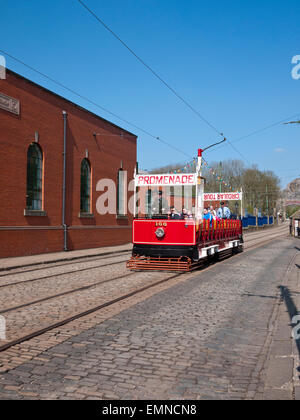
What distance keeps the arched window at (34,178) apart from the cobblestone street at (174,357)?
1129cm

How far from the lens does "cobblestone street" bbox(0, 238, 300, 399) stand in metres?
3.73

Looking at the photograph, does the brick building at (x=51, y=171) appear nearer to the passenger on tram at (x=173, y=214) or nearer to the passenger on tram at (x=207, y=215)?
the passenger on tram at (x=173, y=214)

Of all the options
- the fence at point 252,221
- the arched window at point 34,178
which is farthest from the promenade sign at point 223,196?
the fence at point 252,221

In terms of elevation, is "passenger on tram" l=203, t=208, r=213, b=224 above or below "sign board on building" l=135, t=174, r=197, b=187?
below

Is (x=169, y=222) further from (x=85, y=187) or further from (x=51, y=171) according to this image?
(x=85, y=187)

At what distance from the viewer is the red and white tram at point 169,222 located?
462 inches

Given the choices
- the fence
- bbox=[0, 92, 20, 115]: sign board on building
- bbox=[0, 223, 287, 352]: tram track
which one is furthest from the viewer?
the fence

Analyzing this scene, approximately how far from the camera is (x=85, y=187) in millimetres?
22234

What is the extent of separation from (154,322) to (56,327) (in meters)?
1.38

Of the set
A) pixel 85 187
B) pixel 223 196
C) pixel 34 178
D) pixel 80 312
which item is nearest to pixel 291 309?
pixel 80 312

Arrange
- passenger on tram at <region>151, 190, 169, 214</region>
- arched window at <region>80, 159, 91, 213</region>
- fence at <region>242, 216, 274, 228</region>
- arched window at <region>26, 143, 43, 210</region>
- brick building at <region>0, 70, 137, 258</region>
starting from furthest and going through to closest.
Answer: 1. fence at <region>242, 216, 274, 228</region>
2. arched window at <region>80, 159, 91, 213</region>
3. arched window at <region>26, 143, 43, 210</region>
4. brick building at <region>0, 70, 137, 258</region>
5. passenger on tram at <region>151, 190, 169, 214</region>

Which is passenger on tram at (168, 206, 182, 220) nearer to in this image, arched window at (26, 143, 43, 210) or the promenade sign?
the promenade sign

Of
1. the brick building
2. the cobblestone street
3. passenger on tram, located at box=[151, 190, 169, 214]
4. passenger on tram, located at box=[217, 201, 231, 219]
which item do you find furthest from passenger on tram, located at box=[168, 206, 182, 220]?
the brick building
